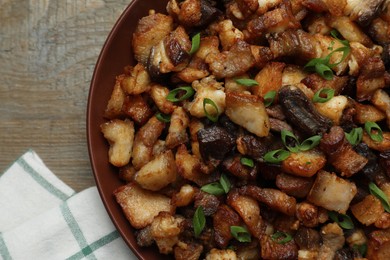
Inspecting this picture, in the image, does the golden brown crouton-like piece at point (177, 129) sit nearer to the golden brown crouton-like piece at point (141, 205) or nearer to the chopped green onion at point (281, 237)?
the golden brown crouton-like piece at point (141, 205)

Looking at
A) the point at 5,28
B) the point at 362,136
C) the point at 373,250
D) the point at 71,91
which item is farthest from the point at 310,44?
the point at 5,28

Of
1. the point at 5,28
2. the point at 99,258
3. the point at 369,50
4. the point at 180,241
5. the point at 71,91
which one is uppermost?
the point at 369,50

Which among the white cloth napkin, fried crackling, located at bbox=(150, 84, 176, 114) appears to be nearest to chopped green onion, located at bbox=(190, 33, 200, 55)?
fried crackling, located at bbox=(150, 84, 176, 114)

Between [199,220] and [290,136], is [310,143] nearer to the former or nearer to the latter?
[290,136]

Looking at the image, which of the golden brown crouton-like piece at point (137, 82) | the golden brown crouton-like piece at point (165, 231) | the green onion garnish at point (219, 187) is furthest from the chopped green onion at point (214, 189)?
the golden brown crouton-like piece at point (137, 82)

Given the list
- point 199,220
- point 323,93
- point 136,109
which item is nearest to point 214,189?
point 199,220

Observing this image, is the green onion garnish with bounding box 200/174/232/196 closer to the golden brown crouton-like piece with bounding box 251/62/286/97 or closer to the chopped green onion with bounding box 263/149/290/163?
the chopped green onion with bounding box 263/149/290/163

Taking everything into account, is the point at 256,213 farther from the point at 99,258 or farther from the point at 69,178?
the point at 69,178
